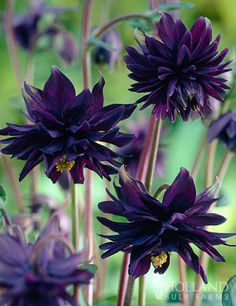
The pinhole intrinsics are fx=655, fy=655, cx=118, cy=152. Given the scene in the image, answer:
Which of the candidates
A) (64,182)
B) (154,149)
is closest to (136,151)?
(64,182)

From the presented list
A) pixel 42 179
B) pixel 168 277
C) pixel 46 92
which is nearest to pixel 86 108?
pixel 46 92

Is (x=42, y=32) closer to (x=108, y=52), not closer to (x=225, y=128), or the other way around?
(x=108, y=52)

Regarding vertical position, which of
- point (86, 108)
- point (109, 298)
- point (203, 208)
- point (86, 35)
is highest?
point (86, 35)

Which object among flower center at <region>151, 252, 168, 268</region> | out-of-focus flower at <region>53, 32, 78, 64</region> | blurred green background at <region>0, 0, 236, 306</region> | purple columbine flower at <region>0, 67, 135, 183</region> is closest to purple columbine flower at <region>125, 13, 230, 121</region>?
purple columbine flower at <region>0, 67, 135, 183</region>


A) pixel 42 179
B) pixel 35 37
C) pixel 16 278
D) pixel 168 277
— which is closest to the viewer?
pixel 16 278

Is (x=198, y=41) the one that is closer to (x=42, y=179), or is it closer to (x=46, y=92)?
(x=46, y=92)

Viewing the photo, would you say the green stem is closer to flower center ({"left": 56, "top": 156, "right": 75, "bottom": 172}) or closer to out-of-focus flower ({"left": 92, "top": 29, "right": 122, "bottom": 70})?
flower center ({"left": 56, "top": 156, "right": 75, "bottom": 172})

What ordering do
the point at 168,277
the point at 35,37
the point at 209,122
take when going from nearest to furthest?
the point at 209,122 → the point at 35,37 → the point at 168,277
